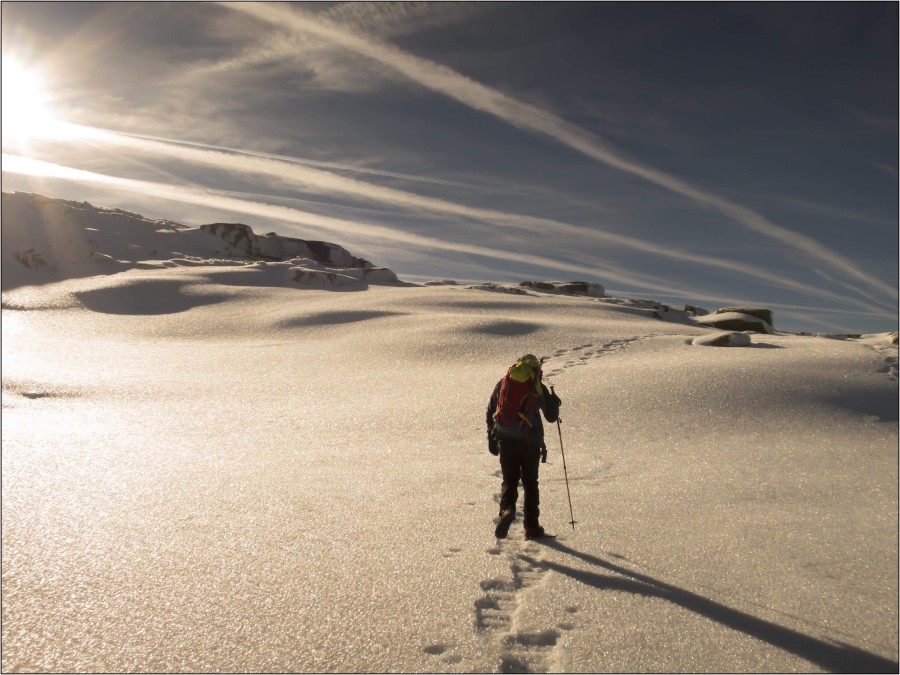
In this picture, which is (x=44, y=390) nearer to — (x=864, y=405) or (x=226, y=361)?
(x=226, y=361)

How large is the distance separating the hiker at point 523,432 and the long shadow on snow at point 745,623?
787 millimetres

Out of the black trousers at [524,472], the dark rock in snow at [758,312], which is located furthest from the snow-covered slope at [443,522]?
the dark rock in snow at [758,312]

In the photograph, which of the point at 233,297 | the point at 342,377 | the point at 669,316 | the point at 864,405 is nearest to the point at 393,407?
the point at 342,377

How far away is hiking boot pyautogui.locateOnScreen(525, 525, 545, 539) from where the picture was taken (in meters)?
5.55

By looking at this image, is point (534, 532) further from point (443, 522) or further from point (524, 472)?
point (443, 522)

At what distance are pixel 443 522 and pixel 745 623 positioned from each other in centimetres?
292

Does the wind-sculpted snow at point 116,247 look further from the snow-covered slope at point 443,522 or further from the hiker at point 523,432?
the hiker at point 523,432

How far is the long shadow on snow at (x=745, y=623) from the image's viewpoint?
374 centimetres

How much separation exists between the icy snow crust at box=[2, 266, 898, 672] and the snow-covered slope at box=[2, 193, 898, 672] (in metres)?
0.03

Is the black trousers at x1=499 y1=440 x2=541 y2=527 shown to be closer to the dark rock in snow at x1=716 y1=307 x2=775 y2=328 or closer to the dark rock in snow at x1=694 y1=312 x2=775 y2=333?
the dark rock in snow at x1=694 y1=312 x2=775 y2=333

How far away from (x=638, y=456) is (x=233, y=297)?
77.9 feet

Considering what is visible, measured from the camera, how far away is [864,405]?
988cm

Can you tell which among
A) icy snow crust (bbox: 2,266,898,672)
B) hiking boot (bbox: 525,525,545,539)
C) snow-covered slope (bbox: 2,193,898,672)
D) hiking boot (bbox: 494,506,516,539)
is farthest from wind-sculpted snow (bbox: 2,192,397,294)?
hiking boot (bbox: 525,525,545,539)

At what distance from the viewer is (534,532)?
555 cm
